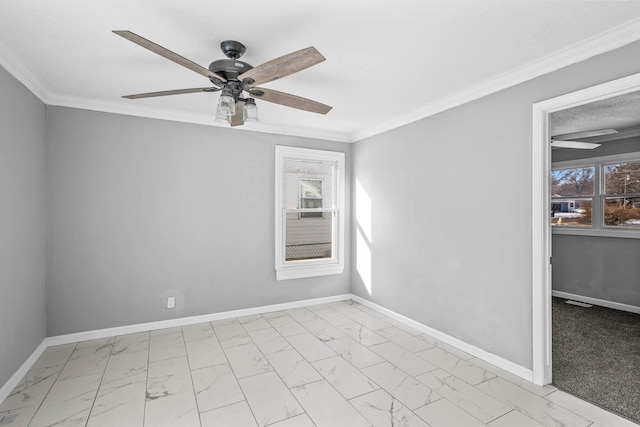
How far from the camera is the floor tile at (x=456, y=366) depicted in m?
2.66

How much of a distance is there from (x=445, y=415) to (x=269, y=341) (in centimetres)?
185

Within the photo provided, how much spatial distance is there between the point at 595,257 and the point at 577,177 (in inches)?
49.3

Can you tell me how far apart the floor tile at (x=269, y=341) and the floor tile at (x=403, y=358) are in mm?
895

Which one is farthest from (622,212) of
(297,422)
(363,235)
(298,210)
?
(297,422)

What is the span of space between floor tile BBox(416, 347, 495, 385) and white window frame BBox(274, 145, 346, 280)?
197 cm

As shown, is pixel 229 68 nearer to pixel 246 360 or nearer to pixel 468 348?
pixel 246 360

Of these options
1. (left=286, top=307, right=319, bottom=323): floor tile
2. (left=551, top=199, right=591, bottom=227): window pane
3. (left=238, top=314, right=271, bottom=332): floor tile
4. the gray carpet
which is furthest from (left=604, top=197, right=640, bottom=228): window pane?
(left=238, top=314, right=271, bottom=332): floor tile

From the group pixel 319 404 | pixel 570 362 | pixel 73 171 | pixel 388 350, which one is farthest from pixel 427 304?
pixel 73 171

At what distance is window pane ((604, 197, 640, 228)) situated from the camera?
4.52 metres

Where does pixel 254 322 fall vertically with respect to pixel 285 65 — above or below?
below

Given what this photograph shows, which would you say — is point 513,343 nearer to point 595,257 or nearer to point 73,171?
point 595,257

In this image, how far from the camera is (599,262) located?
187 inches

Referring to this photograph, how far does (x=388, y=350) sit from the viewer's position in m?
3.18

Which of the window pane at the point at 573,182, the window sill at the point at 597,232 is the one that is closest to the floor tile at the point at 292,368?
the window sill at the point at 597,232
